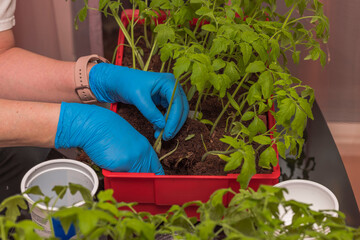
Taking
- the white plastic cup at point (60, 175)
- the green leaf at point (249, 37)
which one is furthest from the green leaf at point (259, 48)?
the white plastic cup at point (60, 175)

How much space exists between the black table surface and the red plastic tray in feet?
0.95

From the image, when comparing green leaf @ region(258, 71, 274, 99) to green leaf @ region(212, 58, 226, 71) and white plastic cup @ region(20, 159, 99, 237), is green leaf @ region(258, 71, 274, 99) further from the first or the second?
white plastic cup @ region(20, 159, 99, 237)

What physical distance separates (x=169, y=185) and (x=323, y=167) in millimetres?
575

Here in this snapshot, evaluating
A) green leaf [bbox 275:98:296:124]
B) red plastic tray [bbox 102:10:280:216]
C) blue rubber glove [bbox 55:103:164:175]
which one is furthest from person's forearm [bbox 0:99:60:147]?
green leaf [bbox 275:98:296:124]

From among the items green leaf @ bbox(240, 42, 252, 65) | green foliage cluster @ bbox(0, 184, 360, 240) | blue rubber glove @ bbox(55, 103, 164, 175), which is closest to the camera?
green foliage cluster @ bbox(0, 184, 360, 240)

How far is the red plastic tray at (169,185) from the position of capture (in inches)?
Result: 42.9

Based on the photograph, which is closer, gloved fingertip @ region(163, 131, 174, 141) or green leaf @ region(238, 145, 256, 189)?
green leaf @ region(238, 145, 256, 189)

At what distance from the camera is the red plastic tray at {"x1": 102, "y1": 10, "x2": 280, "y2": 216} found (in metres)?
1.09

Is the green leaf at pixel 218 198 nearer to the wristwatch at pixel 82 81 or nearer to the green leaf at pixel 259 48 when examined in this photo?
the green leaf at pixel 259 48

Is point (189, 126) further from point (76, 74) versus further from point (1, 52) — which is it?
point (1, 52)

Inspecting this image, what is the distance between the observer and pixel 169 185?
1118mm

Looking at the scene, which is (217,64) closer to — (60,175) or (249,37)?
(249,37)

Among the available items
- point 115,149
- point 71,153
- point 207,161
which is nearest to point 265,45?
point 207,161

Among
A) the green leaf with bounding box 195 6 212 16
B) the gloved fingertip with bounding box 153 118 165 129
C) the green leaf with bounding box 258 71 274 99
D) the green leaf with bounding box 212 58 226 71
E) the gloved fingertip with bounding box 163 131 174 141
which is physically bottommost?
the gloved fingertip with bounding box 163 131 174 141
